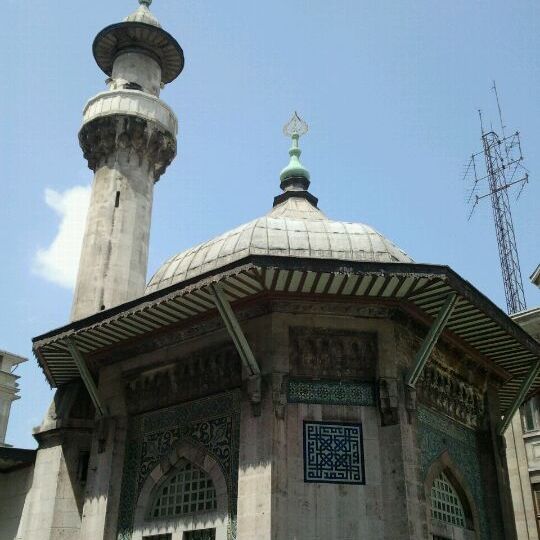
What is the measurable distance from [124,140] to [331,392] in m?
9.99

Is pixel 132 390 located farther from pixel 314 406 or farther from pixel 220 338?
pixel 314 406

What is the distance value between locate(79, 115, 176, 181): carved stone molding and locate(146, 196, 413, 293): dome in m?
6.08

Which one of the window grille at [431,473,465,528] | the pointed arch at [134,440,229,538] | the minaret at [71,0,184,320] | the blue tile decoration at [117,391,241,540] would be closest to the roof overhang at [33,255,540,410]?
the blue tile decoration at [117,391,241,540]

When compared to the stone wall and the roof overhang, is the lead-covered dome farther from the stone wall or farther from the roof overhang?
the stone wall

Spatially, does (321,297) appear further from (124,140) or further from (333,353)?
(124,140)

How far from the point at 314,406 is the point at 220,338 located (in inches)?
71.0

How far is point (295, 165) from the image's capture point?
15.3m

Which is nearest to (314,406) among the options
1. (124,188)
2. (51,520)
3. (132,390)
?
(132,390)

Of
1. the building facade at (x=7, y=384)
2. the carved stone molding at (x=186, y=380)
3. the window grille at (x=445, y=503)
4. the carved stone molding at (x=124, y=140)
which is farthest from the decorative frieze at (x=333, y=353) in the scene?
the building facade at (x=7, y=384)

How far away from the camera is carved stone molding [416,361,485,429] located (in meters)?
10.9

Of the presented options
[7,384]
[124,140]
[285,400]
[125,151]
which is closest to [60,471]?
[285,400]

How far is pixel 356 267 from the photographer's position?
366 inches

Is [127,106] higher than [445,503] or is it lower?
higher

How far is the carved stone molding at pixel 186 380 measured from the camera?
34.6 ft
